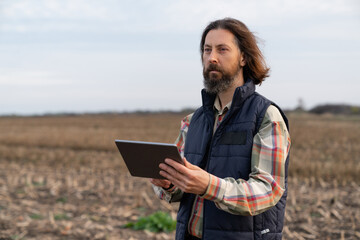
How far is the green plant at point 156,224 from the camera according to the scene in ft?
20.4

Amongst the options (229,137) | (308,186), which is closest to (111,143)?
(308,186)

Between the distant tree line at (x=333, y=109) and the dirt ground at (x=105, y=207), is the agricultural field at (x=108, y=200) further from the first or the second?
the distant tree line at (x=333, y=109)

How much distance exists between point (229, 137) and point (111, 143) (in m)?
16.9

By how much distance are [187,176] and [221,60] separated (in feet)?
2.68

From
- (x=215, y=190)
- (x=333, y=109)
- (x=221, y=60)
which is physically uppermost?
(x=333, y=109)

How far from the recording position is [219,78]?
8.24 feet

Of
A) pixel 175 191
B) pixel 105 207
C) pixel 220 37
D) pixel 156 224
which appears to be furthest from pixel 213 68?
pixel 105 207

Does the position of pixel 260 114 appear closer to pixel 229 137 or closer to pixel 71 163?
pixel 229 137

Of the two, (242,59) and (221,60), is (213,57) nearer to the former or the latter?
(221,60)

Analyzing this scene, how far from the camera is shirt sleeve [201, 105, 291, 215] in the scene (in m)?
2.12

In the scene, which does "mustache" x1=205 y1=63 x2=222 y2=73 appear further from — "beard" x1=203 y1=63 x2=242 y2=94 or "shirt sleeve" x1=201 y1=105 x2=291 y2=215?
"shirt sleeve" x1=201 y1=105 x2=291 y2=215

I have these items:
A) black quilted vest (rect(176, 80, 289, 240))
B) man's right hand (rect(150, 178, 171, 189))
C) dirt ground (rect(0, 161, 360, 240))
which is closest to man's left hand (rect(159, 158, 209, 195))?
black quilted vest (rect(176, 80, 289, 240))

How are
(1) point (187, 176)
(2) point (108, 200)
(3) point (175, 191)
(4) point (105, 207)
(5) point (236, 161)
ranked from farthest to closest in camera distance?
(2) point (108, 200) < (4) point (105, 207) < (3) point (175, 191) < (5) point (236, 161) < (1) point (187, 176)

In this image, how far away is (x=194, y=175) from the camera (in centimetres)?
206
